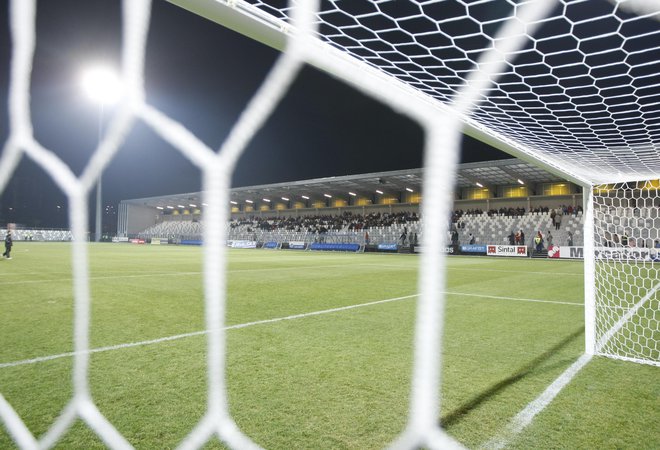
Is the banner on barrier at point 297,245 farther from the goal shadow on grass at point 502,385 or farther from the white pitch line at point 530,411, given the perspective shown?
the white pitch line at point 530,411

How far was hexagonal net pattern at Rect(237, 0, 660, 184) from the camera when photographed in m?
1.54

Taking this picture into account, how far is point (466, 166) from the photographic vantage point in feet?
77.5

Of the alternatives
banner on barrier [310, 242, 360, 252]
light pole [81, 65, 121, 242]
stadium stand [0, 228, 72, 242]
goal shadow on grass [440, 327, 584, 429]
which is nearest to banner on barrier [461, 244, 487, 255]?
banner on barrier [310, 242, 360, 252]

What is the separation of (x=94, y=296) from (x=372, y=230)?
979 inches

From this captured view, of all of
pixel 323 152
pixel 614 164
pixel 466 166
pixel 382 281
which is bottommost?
pixel 382 281

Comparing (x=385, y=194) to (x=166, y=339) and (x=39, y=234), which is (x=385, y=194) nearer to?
(x=166, y=339)

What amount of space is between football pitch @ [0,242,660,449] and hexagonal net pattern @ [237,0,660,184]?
4.88ft

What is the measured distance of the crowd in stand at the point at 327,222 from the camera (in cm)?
3065

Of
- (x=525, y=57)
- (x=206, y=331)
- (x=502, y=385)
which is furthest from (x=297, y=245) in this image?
(x=525, y=57)

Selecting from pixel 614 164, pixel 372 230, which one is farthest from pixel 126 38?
pixel 372 230

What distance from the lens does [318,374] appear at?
2498mm

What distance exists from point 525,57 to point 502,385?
6.01 ft

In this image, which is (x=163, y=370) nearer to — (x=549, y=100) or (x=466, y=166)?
(x=549, y=100)

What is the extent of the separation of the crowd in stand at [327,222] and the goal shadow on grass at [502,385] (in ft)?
84.2
